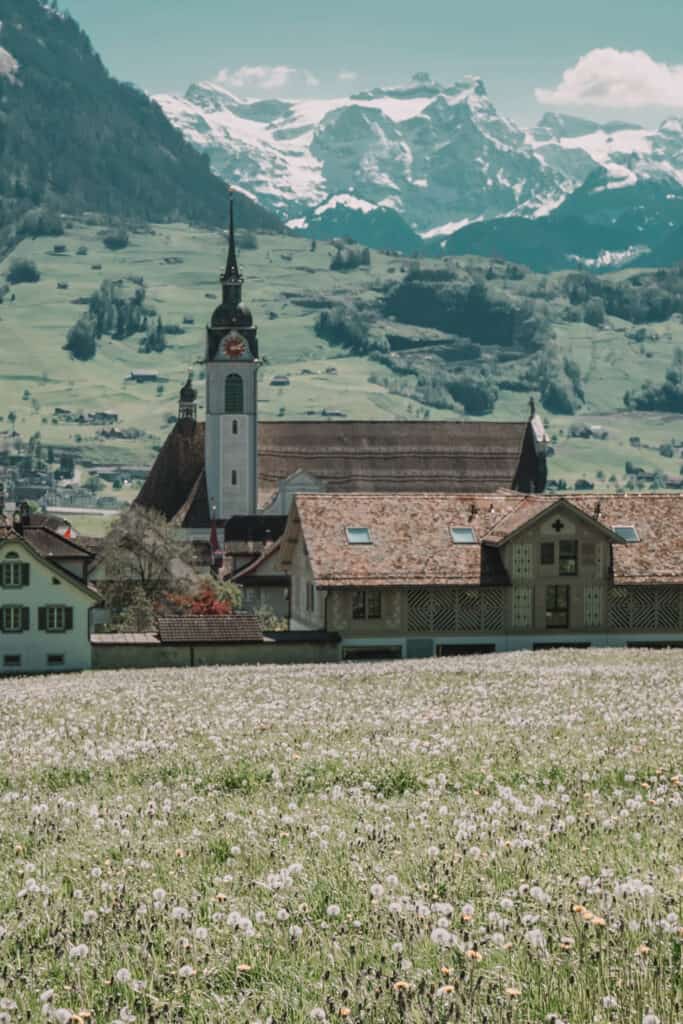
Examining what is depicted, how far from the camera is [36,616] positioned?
59.9 meters

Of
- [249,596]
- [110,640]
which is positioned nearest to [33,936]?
[110,640]

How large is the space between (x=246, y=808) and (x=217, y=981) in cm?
585

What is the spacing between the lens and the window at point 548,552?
63.2 meters

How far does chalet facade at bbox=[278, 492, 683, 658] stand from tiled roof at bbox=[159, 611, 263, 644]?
4104mm

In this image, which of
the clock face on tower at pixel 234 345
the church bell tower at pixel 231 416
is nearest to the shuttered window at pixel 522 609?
the church bell tower at pixel 231 416

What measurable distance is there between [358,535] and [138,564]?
97.8ft

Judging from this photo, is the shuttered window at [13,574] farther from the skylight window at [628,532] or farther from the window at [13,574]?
the skylight window at [628,532]

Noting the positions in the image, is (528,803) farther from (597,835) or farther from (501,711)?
(501,711)

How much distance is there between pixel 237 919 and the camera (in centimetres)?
1049

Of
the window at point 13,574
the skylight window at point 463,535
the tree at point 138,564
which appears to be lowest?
the tree at point 138,564

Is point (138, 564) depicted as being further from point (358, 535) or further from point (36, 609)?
point (358, 535)

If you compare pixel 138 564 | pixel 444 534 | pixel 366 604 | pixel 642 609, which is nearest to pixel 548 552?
pixel 444 534

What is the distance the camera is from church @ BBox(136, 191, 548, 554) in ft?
479

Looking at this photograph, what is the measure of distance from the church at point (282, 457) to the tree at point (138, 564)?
53.2 m
